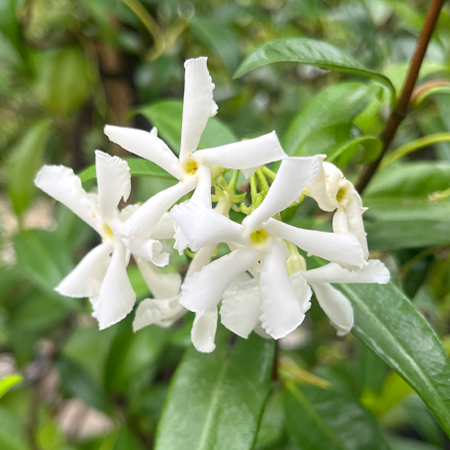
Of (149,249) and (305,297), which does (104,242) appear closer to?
(149,249)

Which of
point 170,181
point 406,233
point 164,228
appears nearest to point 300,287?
point 164,228

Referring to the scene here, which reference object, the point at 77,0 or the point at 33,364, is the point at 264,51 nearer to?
the point at 77,0

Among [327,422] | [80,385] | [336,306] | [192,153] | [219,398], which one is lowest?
[80,385]

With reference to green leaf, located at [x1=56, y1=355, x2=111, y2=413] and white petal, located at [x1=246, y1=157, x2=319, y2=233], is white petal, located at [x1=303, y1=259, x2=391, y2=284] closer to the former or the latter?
white petal, located at [x1=246, y1=157, x2=319, y2=233]

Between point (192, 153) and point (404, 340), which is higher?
point (192, 153)

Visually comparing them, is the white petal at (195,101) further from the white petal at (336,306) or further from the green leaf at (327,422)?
the green leaf at (327,422)

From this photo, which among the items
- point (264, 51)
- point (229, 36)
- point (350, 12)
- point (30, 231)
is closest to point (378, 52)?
point (350, 12)
